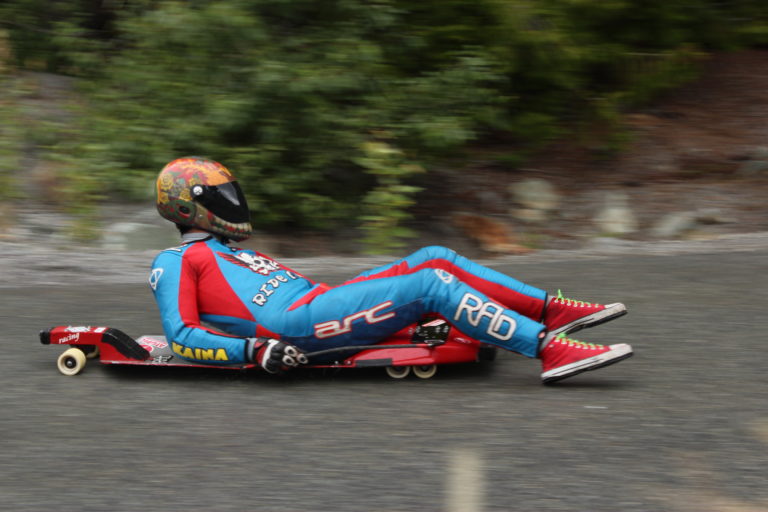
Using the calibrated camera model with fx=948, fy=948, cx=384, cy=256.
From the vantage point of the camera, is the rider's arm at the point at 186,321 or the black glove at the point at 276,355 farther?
the rider's arm at the point at 186,321

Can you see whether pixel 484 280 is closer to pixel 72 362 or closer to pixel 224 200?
pixel 224 200

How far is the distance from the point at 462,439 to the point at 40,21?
10.5 meters

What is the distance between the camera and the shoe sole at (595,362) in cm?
459

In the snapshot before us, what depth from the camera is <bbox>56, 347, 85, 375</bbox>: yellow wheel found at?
5.28 meters

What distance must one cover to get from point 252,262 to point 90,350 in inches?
43.1

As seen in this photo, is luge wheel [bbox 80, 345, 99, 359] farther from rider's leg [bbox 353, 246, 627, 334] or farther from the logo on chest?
rider's leg [bbox 353, 246, 627, 334]

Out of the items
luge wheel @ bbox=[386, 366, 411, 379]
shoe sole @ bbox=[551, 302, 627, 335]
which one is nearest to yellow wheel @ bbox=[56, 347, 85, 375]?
luge wheel @ bbox=[386, 366, 411, 379]

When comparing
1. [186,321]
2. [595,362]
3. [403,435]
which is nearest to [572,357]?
[595,362]

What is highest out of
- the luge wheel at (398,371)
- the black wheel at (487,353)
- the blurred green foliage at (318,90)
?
the blurred green foliage at (318,90)

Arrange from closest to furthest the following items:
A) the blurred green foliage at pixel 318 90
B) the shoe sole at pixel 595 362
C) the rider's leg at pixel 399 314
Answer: the shoe sole at pixel 595 362
the rider's leg at pixel 399 314
the blurred green foliage at pixel 318 90

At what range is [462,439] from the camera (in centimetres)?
417

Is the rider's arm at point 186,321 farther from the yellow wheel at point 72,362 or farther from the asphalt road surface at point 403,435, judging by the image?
the yellow wheel at point 72,362

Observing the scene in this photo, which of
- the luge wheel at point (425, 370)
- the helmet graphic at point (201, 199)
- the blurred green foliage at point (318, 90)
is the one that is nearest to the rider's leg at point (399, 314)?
the luge wheel at point (425, 370)

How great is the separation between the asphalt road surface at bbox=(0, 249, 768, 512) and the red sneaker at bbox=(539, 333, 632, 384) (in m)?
0.13
